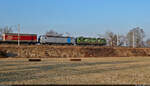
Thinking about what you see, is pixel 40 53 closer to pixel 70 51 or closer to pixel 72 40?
pixel 70 51

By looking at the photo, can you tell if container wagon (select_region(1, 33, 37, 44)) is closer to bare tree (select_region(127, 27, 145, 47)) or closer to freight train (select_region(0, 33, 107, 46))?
freight train (select_region(0, 33, 107, 46))

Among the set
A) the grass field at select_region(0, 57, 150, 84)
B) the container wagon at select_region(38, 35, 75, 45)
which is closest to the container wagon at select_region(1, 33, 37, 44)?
the container wagon at select_region(38, 35, 75, 45)

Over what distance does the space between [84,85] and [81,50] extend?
4606 cm

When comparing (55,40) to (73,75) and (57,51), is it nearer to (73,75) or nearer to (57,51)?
(57,51)

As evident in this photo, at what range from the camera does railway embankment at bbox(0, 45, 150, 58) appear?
44231 mm

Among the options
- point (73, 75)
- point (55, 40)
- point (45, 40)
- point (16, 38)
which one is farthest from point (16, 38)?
point (73, 75)

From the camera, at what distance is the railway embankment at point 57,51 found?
44231mm

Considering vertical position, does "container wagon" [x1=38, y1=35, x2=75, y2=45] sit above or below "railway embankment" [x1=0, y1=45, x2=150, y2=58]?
above

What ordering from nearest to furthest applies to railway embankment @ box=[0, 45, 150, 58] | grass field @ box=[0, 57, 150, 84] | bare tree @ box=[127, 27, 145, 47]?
1. grass field @ box=[0, 57, 150, 84]
2. railway embankment @ box=[0, 45, 150, 58]
3. bare tree @ box=[127, 27, 145, 47]

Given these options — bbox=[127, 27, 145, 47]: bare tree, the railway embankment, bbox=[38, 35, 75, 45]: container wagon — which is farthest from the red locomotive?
bbox=[127, 27, 145, 47]: bare tree

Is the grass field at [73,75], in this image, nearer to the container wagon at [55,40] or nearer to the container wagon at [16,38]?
the container wagon at [16,38]

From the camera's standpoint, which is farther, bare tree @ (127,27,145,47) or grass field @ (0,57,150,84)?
bare tree @ (127,27,145,47)

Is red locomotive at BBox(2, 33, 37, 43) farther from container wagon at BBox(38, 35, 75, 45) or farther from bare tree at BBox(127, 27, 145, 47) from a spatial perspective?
bare tree at BBox(127, 27, 145, 47)

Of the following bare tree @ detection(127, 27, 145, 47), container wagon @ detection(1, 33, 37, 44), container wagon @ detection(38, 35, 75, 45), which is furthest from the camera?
bare tree @ detection(127, 27, 145, 47)
